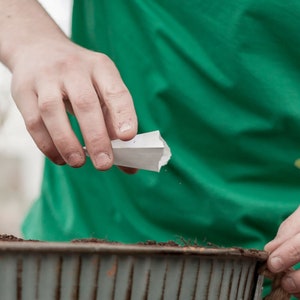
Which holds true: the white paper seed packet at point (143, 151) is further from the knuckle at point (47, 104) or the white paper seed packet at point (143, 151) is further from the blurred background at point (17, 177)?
the blurred background at point (17, 177)

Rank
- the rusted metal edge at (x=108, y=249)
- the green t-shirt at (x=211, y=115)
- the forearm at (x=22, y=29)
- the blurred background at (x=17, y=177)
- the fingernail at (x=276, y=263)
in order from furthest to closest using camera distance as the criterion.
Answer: the blurred background at (x=17, y=177)
the green t-shirt at (x=211, y=115)
the forearm at (x=22, y=29)
the fingernail at (x=276, y=263)
the rusted metal edge at (x=108, y=249)

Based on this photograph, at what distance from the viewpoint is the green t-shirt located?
4.06 feet

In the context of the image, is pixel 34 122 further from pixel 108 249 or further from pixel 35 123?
pixel 108 249

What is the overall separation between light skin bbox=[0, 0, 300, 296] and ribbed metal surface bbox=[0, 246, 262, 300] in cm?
11

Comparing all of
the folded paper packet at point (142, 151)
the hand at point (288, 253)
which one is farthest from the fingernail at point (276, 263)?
the folded paper packet at point (142, 151)

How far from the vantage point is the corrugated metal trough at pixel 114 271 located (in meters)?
0.68

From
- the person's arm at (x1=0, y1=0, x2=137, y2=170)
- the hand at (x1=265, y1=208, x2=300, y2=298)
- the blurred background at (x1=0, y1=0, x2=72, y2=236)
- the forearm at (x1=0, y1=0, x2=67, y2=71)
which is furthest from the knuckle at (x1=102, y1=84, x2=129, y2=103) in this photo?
the blurred background at (x1=0, y1=0, x2=72, y2=236)

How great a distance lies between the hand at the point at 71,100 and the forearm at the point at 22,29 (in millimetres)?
22

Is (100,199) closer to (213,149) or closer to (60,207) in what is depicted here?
(60,207)

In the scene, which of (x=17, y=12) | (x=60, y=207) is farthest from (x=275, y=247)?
(x=60, y=207)

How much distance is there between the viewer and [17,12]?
1102 millimetres

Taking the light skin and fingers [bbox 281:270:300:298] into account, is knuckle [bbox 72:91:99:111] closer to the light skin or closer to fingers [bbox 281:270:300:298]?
the light skin

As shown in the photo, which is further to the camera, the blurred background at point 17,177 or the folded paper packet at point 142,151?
the blurred background at point 17,177

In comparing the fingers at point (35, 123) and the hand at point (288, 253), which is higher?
the fingers at point (35, 123)
